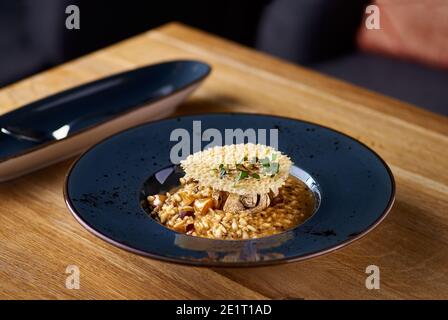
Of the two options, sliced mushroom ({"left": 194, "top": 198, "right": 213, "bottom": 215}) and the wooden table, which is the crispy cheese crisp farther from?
the wooden table

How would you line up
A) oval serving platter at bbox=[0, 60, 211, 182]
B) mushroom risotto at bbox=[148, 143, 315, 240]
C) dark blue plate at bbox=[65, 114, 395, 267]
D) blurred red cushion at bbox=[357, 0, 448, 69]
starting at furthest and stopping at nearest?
blurred red cushion at bbox=[357, 0, 448, 69] → oval serving platter at bbox=[0, 60, 211, 182] → mushroom risotto at bbox=[148, 143, 315, 240] → dark blue plate at bbox=[65, 114, 395, 267]

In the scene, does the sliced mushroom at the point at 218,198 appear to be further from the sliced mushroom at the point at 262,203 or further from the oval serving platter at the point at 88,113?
the oval serving platter at the point at 88,113

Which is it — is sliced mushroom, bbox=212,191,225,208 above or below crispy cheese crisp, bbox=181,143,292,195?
below

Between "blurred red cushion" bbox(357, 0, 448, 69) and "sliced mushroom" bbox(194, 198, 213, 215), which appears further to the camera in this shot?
"blurred red cushion" bbox(357, 0, 448, 69)

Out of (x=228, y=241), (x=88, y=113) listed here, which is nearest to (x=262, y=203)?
(x=228, y=241)

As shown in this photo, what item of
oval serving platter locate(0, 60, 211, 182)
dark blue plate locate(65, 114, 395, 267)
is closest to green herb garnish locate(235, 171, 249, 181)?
dark blue plate locate(65, 114, 395, 267)

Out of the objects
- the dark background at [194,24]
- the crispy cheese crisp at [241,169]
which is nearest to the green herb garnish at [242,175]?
the crispy cheese crisp at [241,169]

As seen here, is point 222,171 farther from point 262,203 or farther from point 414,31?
point 414,31
